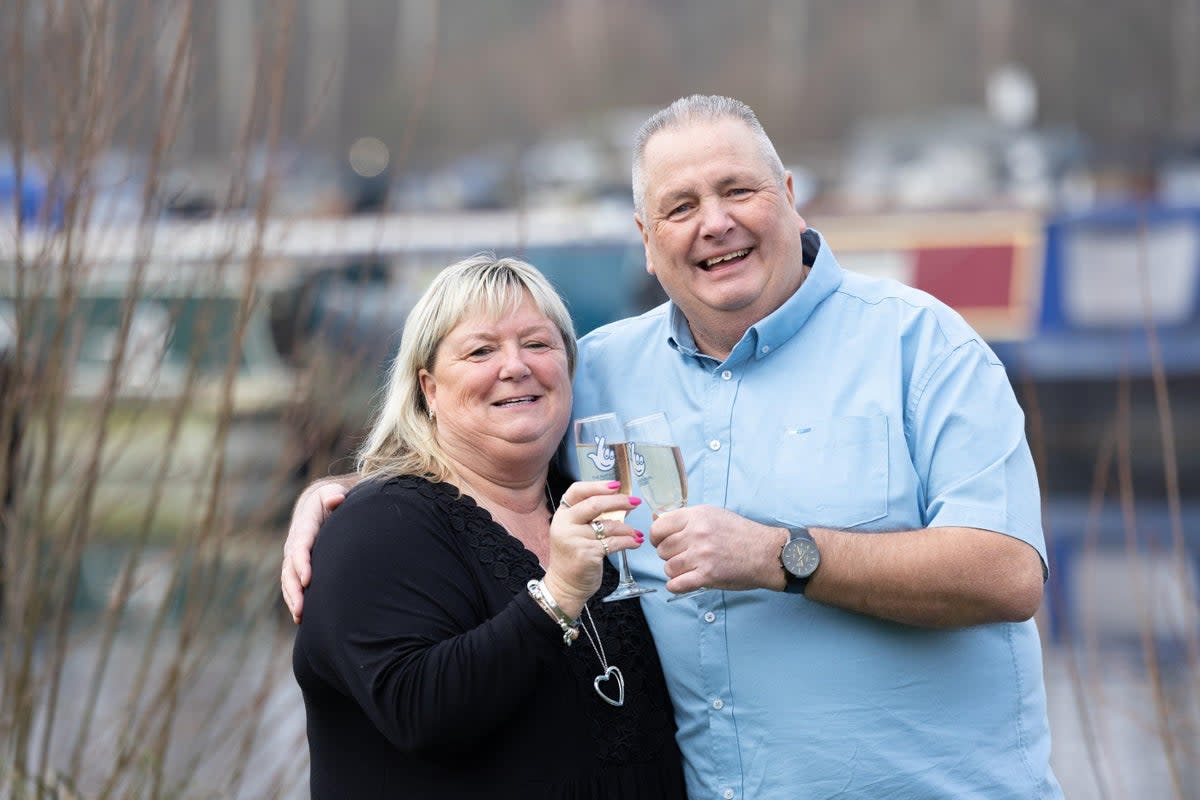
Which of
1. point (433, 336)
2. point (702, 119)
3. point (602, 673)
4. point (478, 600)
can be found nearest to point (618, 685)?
point (602, 673)

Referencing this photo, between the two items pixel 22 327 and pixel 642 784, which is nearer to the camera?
pixel 642 784

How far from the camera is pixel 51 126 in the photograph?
11.7 feet

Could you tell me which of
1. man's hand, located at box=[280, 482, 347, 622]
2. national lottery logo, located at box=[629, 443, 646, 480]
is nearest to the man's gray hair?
national lottery logo, located at box=[629, 443, 646, 480]

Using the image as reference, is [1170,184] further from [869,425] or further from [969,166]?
[869,425]

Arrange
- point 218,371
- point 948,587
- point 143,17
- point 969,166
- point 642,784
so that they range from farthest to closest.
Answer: point 969,166 < point 218,371 < point 143,17 < point 642,784 < point 948,587

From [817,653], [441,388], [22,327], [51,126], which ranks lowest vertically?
[817,653]

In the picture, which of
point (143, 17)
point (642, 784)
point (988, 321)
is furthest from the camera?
point (988, 321)

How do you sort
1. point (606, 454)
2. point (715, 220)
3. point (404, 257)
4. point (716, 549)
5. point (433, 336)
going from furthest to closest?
point (404, 257)
point (433, 336)
point (715, 220)
point (606, 454)
point (716, 549)

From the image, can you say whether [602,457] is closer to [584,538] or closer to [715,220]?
[584,538]

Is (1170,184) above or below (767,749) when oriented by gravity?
above

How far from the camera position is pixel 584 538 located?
2.45 m

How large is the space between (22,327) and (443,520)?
1.31 meters

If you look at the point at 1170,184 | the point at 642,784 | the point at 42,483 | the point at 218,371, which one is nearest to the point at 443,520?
the point at 642,784

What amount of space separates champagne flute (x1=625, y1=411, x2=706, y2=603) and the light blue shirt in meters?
0.22
